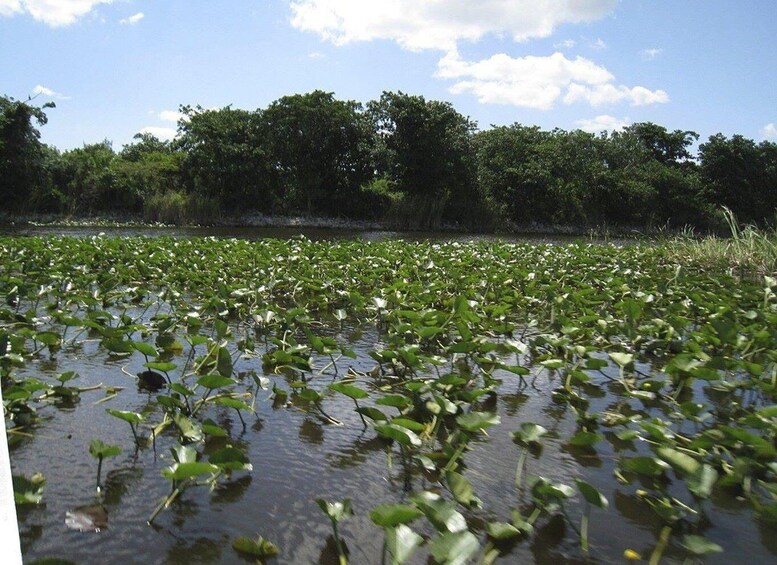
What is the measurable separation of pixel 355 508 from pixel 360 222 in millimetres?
27165

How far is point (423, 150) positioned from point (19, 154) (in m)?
16.1

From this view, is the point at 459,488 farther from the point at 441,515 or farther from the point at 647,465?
the point at 647,465

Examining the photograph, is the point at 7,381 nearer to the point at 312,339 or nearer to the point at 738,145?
the point at 312,339

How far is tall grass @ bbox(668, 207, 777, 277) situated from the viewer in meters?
8.91

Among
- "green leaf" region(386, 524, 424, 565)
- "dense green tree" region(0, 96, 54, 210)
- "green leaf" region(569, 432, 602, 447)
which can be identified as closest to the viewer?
"green leaf" region(386, 524, 424, 565)

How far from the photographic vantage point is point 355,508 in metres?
2.41

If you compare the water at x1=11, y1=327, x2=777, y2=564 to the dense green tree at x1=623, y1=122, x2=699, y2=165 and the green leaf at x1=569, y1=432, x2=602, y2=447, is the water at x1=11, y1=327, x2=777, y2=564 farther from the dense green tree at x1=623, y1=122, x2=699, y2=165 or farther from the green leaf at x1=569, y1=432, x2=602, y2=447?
the dense green tree at x1=623, y1=122, x2=699, y2=165

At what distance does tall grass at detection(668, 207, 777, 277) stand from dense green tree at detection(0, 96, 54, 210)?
21.3 m

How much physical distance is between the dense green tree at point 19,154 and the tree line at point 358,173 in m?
0.05

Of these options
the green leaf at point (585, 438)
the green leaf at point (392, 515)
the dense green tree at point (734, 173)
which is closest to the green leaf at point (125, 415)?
the green leaf at point (392, 515)

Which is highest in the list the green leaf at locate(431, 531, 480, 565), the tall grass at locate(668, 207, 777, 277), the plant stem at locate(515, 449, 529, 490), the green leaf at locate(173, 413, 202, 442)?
the tall grass at locate(668, 207, 777, 277)

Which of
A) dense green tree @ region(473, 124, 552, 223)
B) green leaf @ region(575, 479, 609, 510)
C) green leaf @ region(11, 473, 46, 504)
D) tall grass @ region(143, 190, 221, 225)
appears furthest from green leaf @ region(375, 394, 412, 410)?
dense green tree @ region(473, 124, 552, 223)

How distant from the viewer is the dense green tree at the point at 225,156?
1022 inches

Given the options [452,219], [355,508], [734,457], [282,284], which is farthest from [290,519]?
[452,219]
